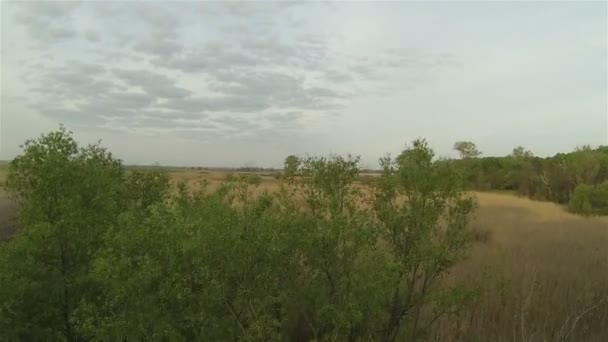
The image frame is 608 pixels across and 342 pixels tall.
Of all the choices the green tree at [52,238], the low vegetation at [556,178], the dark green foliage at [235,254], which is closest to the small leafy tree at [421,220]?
the dark green foliage at [235,254]

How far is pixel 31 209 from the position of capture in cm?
618

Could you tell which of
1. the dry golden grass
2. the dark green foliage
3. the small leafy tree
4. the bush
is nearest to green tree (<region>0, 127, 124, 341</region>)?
the dark green foliage

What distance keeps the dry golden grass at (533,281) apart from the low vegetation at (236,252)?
818 millimetres

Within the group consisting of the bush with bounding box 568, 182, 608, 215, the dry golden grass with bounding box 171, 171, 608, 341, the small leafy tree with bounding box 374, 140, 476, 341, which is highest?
the small leafy tree with bounding box 374, 140, 476, 341

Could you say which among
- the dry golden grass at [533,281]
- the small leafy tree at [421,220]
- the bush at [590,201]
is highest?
the small leafy tree at [421,220]

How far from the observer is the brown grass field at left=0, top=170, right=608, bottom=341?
26.2ft

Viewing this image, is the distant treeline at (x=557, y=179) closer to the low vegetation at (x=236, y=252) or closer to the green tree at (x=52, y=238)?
the low vegetation at (x=236, y=252)

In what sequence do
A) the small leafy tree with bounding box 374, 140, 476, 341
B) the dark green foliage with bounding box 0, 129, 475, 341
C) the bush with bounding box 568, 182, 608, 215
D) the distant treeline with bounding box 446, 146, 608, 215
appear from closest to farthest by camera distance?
1. the dark green foliage with bounding box 0, 129, 475, 341
2. the small leafy tree with bounding box 374, 140, 476, 341
3. the bush with bounding box 568, 182, 608, 215
4. the distant treeline with bounding box 446, 146, 608, 215

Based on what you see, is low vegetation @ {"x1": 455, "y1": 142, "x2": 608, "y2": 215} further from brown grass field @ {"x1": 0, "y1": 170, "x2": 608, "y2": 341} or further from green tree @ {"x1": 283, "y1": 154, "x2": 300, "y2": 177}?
green tree @ {"x1": 283, "y1": 154, "x2": 300, "y2": 177}

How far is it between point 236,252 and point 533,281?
7.24 metres

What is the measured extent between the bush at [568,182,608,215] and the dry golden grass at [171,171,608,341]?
918cm

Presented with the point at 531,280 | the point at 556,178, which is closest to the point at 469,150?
the point at 556,178

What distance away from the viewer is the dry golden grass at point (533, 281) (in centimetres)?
800

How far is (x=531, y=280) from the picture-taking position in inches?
432
